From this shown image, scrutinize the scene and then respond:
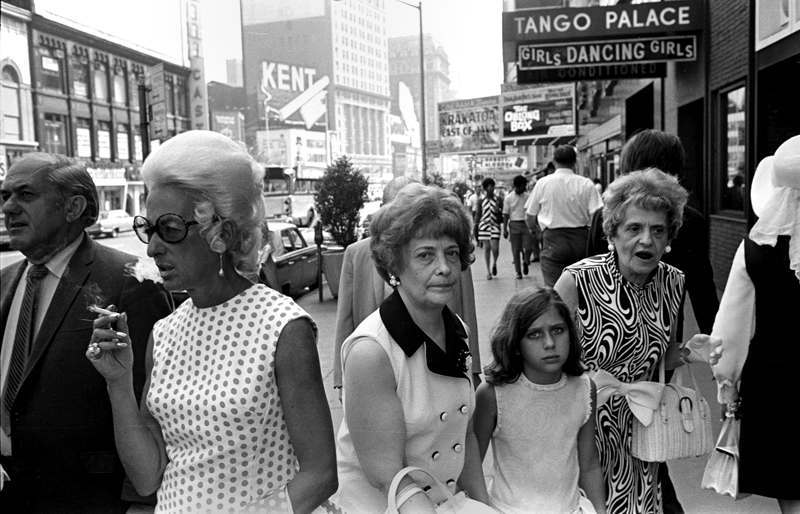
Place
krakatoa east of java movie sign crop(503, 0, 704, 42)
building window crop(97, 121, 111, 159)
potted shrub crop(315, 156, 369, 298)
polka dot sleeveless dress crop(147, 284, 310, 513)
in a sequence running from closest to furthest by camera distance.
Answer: polka dot sleeveless dress crop(147, 284, 310, 513)
krakatoa east of java movie sign crop(503, 0, 704, 42)
potted shrub crop(315, 156, 369, 298)
building window crop(97, 121, 111, 159)

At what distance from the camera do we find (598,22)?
9.15 metres

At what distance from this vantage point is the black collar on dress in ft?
6.38

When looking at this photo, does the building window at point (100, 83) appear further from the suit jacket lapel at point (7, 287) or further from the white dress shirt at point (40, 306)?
the white dress shirt at point (40, 306)

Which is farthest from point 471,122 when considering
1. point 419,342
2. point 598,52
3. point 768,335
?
point 419,342

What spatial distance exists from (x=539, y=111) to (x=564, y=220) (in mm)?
15422

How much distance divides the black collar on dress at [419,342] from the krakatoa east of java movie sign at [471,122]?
24.9 metres

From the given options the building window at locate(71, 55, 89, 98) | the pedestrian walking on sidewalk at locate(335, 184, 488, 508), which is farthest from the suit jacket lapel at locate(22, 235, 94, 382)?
the building window at locate(71, 55, 89, 98)

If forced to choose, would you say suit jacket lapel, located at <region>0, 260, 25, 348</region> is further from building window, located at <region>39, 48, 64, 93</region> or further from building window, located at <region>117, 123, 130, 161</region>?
building window, located at <region>117, 123, 130, 161</region>

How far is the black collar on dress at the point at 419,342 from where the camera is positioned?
6.38 feet

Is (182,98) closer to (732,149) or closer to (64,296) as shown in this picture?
(64,296)

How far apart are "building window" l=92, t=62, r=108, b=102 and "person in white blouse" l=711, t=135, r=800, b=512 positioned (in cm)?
672

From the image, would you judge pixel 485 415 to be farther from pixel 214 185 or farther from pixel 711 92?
pixel 711 92

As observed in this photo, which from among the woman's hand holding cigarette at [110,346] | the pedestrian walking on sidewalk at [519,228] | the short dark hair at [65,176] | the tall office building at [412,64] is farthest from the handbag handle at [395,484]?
the pedestrian walking on sidewalk at [519,228]

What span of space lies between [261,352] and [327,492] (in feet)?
1.25
